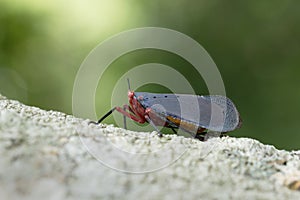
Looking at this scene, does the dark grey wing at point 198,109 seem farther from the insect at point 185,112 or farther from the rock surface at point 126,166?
the rock surface at point 126,166

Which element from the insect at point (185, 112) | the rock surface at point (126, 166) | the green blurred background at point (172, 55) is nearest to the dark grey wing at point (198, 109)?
the insect at point (185, 112)

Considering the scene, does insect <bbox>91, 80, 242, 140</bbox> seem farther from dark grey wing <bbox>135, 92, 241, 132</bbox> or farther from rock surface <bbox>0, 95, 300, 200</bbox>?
rock surface <bbox>0, 95, 300, 200</bbox>

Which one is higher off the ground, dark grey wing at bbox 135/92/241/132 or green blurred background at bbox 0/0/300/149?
green blurred background at bbox 0/0/300/149

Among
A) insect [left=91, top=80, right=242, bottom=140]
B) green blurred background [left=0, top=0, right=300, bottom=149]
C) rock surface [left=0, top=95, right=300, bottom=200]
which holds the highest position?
green blurred background [left=0, top=0, right=300, bottom=149]

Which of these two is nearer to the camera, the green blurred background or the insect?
the insect

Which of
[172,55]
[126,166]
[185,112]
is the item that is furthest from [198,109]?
[172,55]

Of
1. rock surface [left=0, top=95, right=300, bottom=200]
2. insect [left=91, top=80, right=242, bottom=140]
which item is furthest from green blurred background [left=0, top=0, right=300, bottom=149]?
rock surface [left=0, top=95, right=300, bottom=200]

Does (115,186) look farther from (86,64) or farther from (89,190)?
(86,64)
